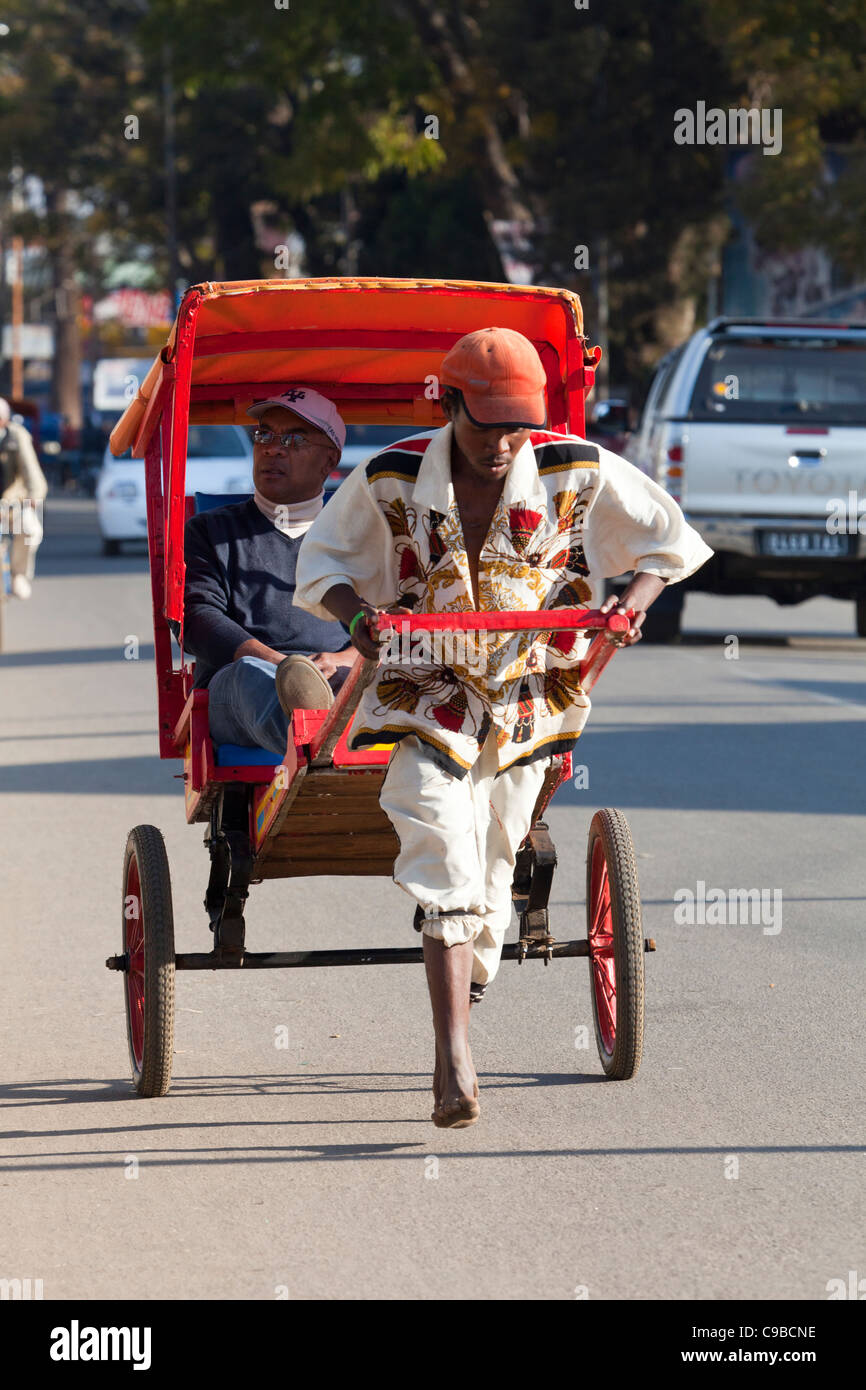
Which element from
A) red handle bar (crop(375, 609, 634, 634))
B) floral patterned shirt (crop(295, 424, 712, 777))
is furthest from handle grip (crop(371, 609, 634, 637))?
floral patterned shirt (crop(295, 424, 712, 777))

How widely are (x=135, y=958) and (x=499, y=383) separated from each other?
1848 millimetres

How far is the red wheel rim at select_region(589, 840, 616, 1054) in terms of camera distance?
5.61 meters

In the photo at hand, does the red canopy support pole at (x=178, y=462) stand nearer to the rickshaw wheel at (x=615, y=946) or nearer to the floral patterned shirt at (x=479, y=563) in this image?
the floral patterned shirt at (x=479, y=563)

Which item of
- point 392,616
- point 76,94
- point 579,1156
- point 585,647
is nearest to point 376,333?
point 585,647

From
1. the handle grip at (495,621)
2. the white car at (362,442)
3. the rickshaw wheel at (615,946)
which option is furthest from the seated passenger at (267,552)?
the white car at (362,442)

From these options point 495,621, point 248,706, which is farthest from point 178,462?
point 495,621

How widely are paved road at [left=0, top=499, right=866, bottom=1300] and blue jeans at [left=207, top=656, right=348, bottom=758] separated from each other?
825 millimetres

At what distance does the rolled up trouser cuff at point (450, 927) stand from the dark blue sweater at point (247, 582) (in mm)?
1435

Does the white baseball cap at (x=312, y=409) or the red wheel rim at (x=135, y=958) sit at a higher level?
the white baseball cap at (x=312, y=409)

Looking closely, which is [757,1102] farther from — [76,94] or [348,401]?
[76,94]

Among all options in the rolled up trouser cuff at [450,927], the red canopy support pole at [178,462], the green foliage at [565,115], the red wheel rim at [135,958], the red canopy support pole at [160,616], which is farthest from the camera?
the green foliage at [565,115]

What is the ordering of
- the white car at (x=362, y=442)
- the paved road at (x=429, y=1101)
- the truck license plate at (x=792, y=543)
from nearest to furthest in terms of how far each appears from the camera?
the paved road at (x=429, y=1101) → the truck license plate at (x=792, y=543) → the white car at (x=362, y=442)

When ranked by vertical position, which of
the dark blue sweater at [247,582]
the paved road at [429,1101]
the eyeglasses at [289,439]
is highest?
the eyeglasses at [289,439]

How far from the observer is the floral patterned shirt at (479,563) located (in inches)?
193
